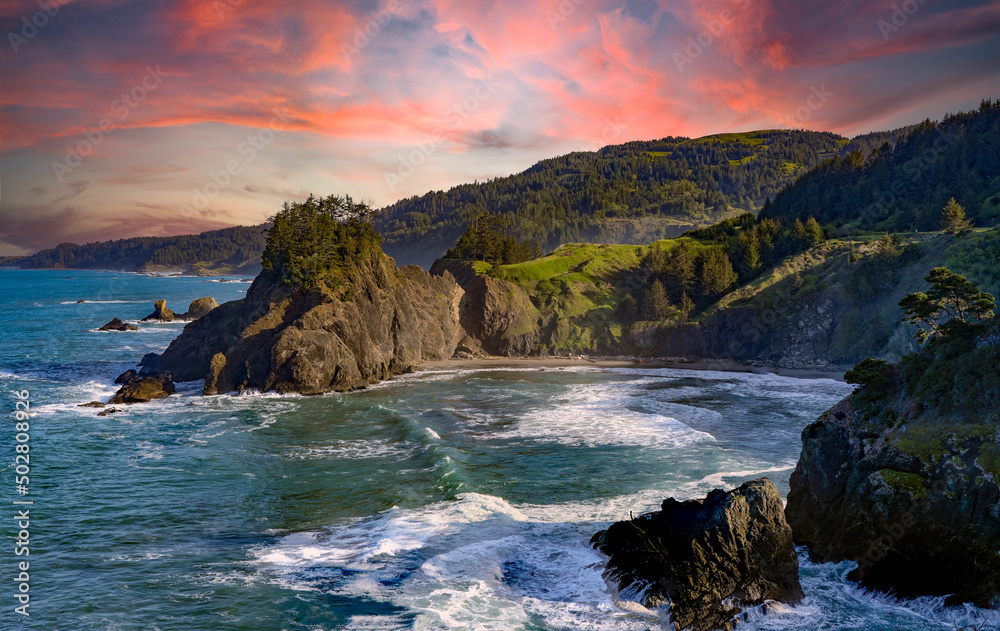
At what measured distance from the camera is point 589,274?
9119 centimetres

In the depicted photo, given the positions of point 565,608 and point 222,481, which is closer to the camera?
point 565,608

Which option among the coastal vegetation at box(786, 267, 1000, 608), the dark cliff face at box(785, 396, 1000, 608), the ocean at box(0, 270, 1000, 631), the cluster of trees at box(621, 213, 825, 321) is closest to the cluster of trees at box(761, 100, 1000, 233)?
the cluster of trees at box(621, 213, 825, 321)

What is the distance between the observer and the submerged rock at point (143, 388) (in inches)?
1921

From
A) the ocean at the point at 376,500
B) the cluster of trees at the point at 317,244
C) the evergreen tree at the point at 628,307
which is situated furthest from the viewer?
the evergreen tree at the point at 628,307

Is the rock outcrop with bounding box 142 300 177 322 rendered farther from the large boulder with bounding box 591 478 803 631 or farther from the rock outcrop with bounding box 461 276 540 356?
the large boulder with bounding box 591 478 803 631

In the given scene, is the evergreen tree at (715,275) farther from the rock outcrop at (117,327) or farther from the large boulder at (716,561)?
the rock outcrop at (117,327)

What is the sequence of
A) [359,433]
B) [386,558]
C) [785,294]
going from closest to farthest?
[386,558] < [359,433] < [785,294]

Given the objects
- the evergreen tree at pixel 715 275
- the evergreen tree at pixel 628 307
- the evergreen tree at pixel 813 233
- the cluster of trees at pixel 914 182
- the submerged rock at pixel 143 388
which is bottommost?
the submerged rock at pixel 143 388

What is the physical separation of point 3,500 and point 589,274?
76.8 metres

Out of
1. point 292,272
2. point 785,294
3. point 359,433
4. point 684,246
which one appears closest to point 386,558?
point 359,433

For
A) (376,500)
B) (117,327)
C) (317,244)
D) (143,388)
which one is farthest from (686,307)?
(117,327)

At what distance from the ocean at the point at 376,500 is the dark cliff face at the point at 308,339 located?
3.26 metres

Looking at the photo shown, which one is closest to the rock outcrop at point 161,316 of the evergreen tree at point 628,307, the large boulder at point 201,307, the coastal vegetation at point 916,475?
the large boulder at point 201,307

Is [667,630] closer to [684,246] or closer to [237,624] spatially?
[237,624]
